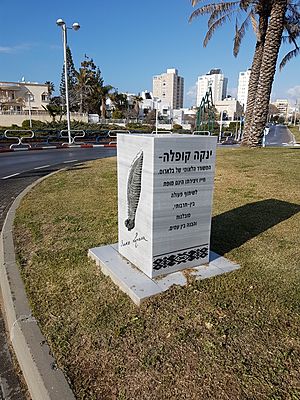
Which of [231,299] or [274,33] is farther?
[274,33]

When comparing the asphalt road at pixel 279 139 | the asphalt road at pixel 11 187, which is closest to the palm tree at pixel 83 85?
the asphalt road at pixel 279 139

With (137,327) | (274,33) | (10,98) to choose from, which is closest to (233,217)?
(137,327)

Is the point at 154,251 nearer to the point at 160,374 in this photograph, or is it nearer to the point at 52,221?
the point at 160,374

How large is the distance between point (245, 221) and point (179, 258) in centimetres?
223

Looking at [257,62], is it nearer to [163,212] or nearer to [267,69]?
[267,69]

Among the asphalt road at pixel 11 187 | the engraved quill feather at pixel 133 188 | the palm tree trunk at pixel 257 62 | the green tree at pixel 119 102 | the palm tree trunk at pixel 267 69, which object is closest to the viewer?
the asphalt road at pixel 11 187

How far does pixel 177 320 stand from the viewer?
2.67m

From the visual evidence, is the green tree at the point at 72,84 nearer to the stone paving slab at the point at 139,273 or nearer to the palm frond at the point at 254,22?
the palm frond at the point at 254,22

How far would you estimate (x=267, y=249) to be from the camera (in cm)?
409

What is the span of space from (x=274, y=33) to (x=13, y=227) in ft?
49.4

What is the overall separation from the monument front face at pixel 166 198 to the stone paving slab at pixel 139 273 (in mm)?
87

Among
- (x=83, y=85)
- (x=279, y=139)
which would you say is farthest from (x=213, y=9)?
(x=83, y=85)

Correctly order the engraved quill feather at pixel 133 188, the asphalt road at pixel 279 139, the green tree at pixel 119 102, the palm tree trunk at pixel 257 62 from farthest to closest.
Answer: the green tree at pixel 119 102 → the asphalt road at pixel 279 139 → the palm tree trunk at pixel 257 62 → the engraved quill feather at pixel 133 188

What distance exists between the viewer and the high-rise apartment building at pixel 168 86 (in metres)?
150
